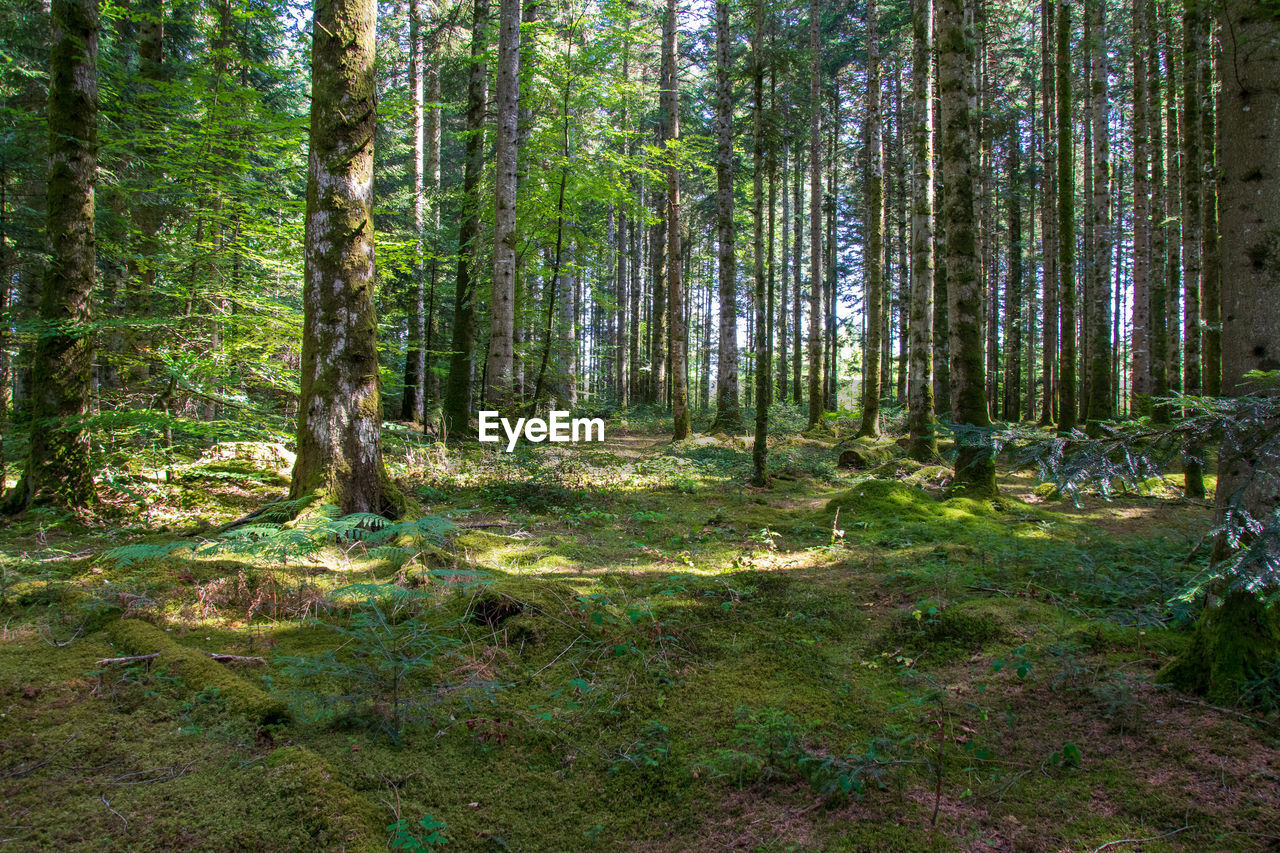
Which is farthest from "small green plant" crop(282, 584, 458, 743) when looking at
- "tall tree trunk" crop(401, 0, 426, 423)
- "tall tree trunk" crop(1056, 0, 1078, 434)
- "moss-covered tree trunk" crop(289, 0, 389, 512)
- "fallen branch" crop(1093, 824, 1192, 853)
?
"tall tree trunk" crop(1056, 0, 1078, 434)

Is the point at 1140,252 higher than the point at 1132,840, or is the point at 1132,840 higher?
the point at 1140,252

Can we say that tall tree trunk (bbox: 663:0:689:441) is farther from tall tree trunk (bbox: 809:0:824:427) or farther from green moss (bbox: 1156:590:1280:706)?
green moss (bbox: 1156:590:1280:706)

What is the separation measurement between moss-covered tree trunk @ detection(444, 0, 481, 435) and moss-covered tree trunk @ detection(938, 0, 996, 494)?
8942mm

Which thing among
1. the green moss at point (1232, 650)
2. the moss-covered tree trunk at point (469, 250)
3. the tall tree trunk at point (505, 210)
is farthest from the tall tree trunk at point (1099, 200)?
the moss-covered tree trunk at point (469, 250)

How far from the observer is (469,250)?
45.9ft

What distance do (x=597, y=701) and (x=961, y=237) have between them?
770cm

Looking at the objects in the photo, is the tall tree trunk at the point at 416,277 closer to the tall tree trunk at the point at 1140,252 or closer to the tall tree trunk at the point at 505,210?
the tall tree trunk at the point at 505,210

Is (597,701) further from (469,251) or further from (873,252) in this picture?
(873,252)

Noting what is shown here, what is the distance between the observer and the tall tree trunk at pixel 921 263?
1138cm

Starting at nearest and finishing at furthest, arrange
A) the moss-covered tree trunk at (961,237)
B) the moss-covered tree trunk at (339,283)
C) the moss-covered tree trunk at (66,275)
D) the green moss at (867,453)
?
1. the moss-covered tree trunk at (339,283)
2. the moss-covered tree trunk at (66,275)
3. the moss-covered tree trunk at (961,237)
4. the green moss at (867,453)

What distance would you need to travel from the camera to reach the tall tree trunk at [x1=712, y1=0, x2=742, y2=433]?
12609mm

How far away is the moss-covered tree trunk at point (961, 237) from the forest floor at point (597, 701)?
2484 mm

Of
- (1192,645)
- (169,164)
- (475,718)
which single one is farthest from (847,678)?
(169,164)

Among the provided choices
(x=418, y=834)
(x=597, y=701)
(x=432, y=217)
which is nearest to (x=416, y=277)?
(x=432, y=217)
